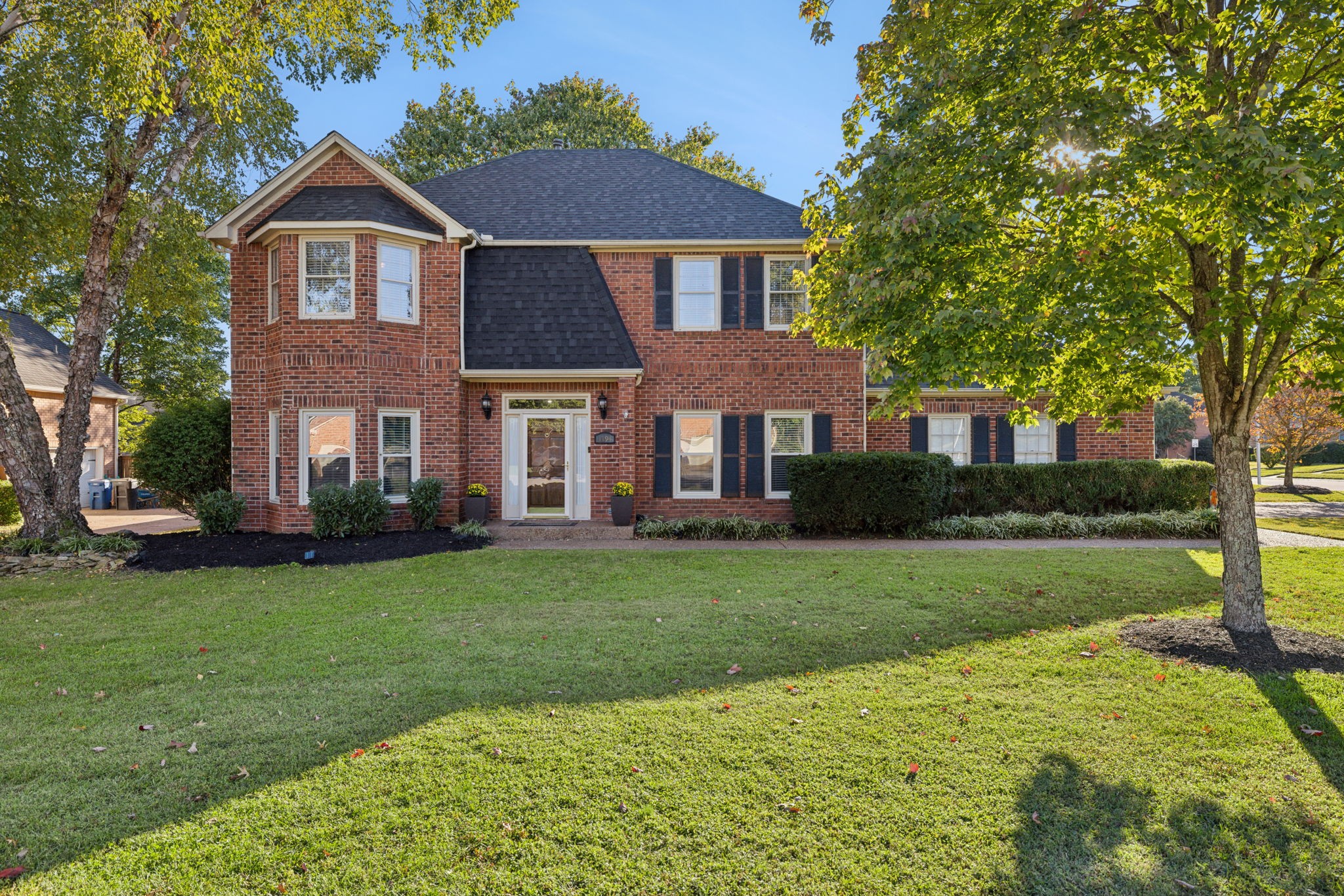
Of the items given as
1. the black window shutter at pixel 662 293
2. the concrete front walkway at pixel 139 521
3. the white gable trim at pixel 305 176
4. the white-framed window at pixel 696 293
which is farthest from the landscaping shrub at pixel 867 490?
the concrete front walkway at pixel 139 521

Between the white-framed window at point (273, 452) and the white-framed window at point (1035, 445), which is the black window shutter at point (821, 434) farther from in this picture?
the white-framed window at point (273, 452)

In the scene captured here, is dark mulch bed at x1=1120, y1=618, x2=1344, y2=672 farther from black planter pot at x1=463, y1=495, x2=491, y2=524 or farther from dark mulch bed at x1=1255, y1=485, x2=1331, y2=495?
dark mulch bed at x1=1255, y1=485, x2=1331, y2=495

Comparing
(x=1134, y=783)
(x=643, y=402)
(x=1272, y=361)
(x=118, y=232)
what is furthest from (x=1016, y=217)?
(x=118, y=232)

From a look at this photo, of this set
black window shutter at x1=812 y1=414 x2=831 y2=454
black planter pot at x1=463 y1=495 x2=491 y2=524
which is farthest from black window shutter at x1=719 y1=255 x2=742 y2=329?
black planter pot at x1=463 y1=495 x2=491 y2=524

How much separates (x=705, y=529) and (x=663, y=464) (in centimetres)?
207

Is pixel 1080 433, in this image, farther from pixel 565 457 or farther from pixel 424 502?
pixel 424 502

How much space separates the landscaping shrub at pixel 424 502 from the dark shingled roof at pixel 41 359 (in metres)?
12.9

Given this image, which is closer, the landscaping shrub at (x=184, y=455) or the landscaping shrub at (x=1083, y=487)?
the landscaping shrub at (x=184, y=455)

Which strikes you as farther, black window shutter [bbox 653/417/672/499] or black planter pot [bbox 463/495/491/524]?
black window shutter [bbox 653/417/672/499]

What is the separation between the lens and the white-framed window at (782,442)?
1359 cm

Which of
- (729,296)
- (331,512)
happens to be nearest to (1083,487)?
(729,296)

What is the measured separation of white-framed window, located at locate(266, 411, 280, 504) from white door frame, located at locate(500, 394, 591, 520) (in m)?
4.08

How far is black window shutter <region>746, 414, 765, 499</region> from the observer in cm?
1362

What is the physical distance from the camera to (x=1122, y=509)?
13.6m
